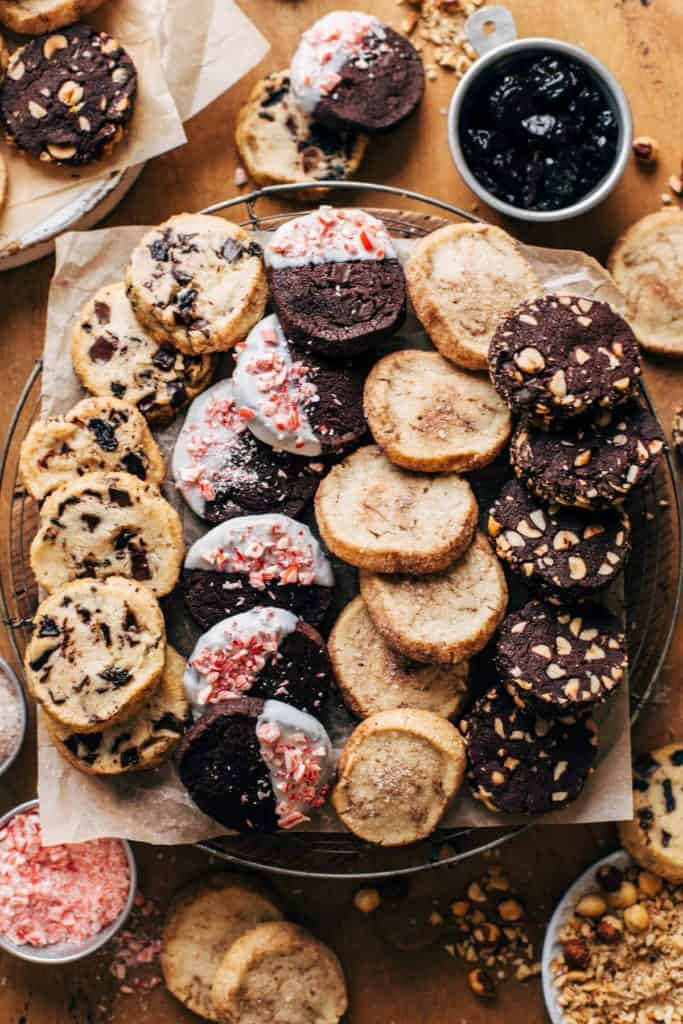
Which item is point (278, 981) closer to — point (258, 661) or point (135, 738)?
point (135, 738)

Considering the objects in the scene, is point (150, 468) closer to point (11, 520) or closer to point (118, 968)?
point (11, 520)

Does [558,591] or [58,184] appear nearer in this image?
[558,591]

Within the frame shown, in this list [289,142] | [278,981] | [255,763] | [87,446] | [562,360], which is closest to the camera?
[562,360]

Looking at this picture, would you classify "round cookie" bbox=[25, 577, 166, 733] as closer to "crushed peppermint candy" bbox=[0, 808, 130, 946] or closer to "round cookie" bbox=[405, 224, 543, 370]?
"crushed peppermint candy" bbox=[0, 808, 130, 946]

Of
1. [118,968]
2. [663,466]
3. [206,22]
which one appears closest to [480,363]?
[663,466]

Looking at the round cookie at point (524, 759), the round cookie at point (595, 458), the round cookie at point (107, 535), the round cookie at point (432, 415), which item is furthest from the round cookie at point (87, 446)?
the round cookie at point (524, 759)

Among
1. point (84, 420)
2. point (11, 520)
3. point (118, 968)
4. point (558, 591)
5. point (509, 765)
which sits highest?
point (84, 420)

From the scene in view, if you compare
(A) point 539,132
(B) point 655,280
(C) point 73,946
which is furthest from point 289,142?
(C) point 73,946
